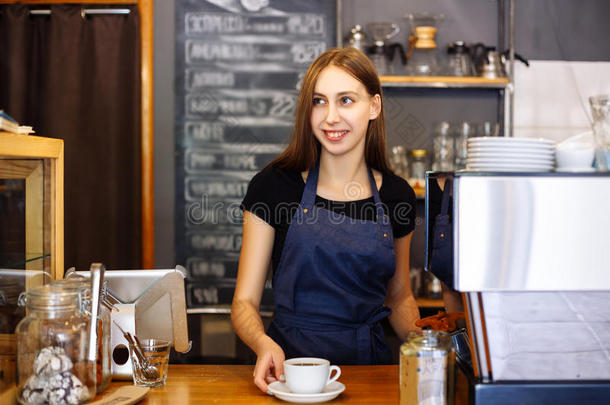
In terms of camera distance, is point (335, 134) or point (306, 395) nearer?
point (306, 395)

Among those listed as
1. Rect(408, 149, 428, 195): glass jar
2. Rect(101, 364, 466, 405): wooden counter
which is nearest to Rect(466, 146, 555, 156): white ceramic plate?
Rect(101, 364, 466, 405): wooden counter

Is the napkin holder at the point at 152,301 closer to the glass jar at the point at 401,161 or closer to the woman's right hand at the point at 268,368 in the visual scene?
the woman's right hand at the point at 268,368

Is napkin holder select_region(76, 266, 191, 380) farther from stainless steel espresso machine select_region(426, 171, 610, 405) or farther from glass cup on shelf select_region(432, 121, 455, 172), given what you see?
glass cup on shelf select_region(432, 121, 455, 172)

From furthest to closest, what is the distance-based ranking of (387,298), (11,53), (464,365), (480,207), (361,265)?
(11,53) → (387,298) → (361,265) → (464,365) → (480,207)

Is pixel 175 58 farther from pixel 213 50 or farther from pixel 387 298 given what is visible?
pixel 387 298

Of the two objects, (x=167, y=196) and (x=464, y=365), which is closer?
(x=464, y=365)

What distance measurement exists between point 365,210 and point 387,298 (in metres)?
0.31

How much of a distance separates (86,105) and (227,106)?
69 cm

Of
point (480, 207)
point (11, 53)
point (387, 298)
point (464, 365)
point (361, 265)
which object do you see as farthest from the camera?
point (11, 53)

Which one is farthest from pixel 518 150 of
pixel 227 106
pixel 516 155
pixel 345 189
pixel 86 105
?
pixel 86 105

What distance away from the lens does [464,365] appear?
4.10 feet

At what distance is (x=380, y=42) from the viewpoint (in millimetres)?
3152

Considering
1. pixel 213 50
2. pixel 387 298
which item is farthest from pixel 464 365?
pixel 213 50

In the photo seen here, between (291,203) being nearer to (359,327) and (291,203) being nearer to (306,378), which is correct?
(359,327)
